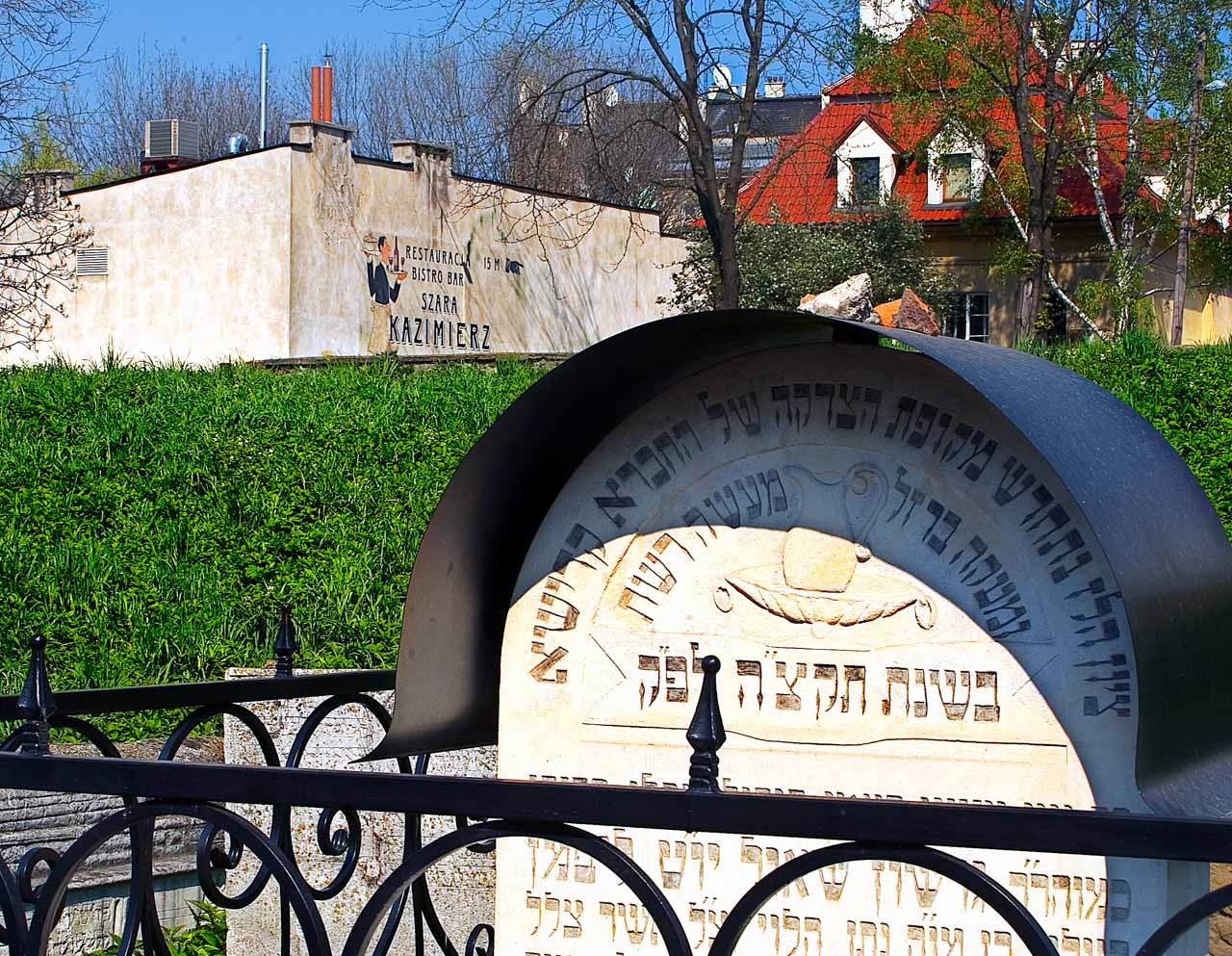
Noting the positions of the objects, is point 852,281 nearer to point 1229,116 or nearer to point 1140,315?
point 1140,315

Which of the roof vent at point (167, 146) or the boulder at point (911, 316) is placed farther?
the roof vent at point (167, 146)

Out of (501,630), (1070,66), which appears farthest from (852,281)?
(1070,66)

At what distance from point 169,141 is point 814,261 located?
1163 centimetres

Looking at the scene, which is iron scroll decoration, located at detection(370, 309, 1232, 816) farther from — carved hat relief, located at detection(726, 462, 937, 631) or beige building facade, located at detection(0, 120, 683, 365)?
beige building facade, located at detection(0, 120, 683, 365)

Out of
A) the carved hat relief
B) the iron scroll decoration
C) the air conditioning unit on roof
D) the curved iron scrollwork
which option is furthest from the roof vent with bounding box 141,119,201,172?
the curved iron scrollwork

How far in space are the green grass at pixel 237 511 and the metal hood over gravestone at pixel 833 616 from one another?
401 cm

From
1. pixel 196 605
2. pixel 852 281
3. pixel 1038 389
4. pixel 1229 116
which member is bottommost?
pixel 196 605

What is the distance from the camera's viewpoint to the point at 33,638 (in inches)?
96.8

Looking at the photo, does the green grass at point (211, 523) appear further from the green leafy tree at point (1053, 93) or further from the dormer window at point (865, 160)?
the dormer window at point (865, 160)

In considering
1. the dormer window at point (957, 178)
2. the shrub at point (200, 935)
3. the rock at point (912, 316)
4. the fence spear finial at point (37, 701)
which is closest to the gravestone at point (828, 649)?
the fence spear finial at point (37, 701)

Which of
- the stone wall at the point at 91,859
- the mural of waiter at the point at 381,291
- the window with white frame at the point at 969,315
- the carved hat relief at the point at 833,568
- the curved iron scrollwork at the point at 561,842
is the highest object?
the window with white frame at the point at 969,315

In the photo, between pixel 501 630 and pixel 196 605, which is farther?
pixel 196 605

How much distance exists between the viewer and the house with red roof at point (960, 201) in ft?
93.1

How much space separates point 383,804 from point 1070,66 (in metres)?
22.6
